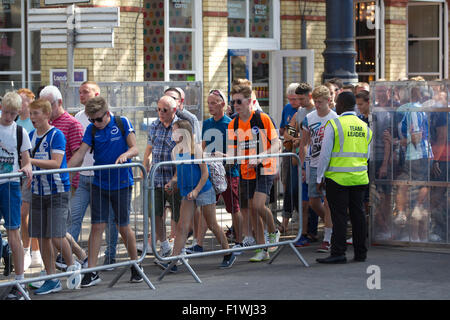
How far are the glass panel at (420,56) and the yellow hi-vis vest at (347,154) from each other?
13.0m

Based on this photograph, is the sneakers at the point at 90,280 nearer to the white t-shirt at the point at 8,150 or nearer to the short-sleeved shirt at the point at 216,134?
the white t-shirt at the point at 8,150

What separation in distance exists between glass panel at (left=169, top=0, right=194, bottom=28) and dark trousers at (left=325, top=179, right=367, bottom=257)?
736cm

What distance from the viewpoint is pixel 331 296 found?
799cm

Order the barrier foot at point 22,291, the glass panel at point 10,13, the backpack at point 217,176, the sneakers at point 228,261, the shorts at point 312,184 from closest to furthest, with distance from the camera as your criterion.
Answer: the barrier foot at point 22,291
the backpack at point 217,176
the sneakers at point 228,261
the shorts at point 312,184
the glass panel at point 10,13

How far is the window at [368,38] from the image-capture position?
20766 millimetres

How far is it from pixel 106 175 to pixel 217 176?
1348 millimetres

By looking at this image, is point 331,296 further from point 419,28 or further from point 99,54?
point 419,28

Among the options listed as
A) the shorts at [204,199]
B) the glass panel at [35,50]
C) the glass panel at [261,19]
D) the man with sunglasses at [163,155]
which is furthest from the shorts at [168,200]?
the glass panel at [261,19]

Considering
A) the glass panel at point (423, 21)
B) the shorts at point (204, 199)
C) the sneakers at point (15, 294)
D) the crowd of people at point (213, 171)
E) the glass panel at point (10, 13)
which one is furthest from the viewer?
the glass panel at point (423, 21)

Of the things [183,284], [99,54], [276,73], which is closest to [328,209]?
[183,284]

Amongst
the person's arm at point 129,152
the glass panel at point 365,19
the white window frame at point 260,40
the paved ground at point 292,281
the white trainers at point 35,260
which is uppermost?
the glass panel at point 365,19

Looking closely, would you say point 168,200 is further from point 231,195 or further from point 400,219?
point 400,219

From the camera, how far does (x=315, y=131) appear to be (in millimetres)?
10695

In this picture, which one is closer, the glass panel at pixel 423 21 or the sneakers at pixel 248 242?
the sneakers at pixel 248 242
